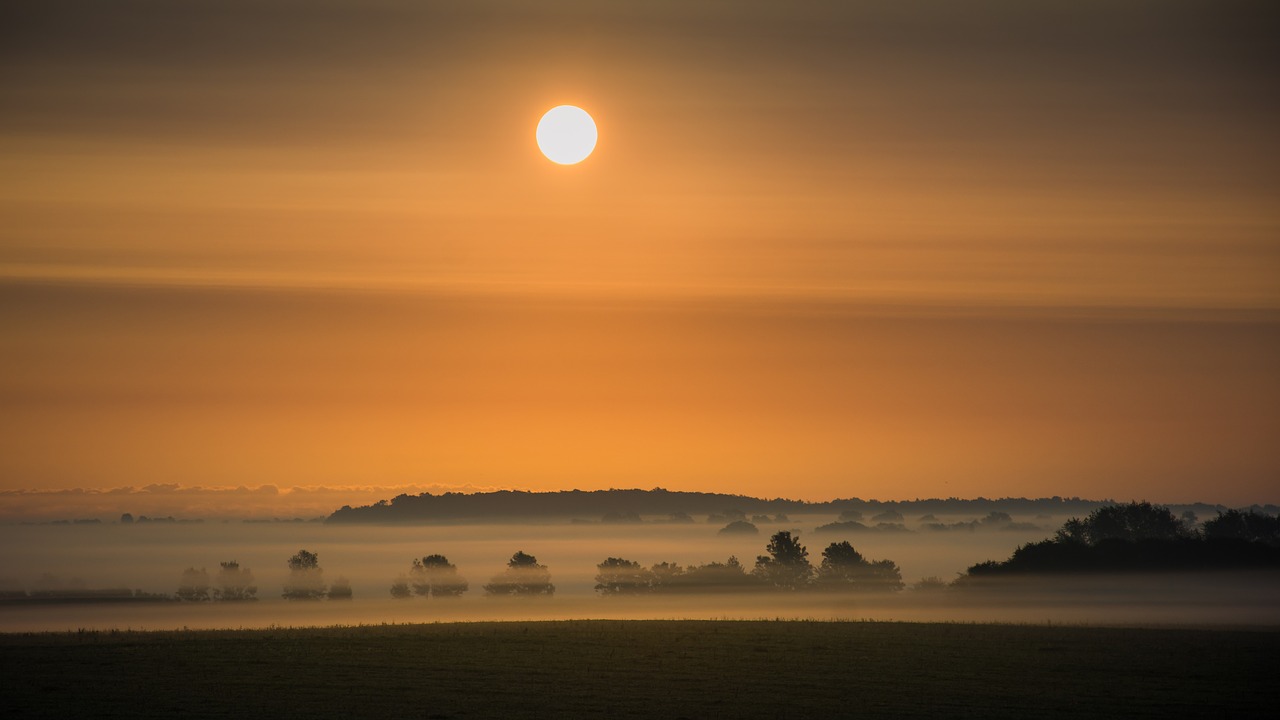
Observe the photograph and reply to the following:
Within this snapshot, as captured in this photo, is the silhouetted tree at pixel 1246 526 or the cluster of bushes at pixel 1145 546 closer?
the cluster of bushes at pixel 1145 546

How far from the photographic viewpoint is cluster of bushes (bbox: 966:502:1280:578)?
137750 millimetres

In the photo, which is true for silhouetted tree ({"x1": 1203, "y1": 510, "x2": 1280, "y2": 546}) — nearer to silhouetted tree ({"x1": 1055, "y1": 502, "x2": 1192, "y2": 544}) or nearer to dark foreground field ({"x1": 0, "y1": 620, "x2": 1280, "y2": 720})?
silhouetted tree ({"x1": 1055, "y1": 502, "x2": 1192, "y2": 544})

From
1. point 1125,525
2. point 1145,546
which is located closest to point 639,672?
point 1145,546

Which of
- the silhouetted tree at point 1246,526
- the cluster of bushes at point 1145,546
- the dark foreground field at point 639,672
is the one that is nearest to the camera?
the dark foreground field at point 639,672

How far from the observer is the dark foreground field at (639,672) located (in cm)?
4925

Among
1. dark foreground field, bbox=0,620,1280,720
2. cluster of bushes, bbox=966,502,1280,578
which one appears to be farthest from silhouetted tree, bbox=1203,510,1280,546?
dark foreground field, bbox=0,620,1280,720

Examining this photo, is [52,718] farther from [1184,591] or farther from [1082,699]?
[1184,591]

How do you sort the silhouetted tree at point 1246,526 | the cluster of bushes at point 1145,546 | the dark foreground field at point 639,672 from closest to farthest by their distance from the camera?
1. the dark foreground field at point 639,672
2. the cluster of bushes at point 1145,546
3. the silhouetted tree at point 1246,526

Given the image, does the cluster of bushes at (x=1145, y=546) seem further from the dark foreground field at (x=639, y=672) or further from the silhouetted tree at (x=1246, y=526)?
the dark foreground field at (x=639, y=672)

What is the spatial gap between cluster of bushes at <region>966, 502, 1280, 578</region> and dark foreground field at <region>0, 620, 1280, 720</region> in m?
66.0

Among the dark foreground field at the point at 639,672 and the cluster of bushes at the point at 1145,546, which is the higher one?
the cluster of bushes at the point at 1145,546

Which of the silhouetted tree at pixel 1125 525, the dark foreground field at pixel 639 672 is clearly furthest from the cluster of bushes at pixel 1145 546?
the dark foreground field at pixel 639 672

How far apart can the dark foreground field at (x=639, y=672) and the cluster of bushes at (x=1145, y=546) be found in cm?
6600

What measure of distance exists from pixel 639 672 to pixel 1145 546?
99.9 meters
